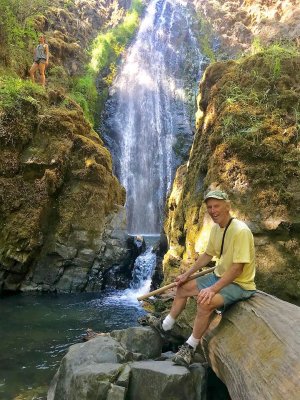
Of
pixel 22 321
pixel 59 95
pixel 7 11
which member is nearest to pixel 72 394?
pixel 22 321

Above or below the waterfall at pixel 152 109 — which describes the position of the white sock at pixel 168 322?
below

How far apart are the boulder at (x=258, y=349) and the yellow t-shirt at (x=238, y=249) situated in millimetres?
286

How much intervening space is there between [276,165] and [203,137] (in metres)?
3.18

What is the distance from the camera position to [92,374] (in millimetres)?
4270

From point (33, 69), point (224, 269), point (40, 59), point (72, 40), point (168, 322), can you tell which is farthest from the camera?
point (72, 40)

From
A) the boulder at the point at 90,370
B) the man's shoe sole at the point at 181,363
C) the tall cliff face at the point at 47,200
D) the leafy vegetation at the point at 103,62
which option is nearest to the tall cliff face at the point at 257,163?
the man's shoe sole at the point at 181,363

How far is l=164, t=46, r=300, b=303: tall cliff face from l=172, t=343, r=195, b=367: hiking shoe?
2.54 metres

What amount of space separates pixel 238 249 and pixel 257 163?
13.8ft

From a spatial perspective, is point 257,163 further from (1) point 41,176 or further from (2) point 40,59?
(2) point 40,59

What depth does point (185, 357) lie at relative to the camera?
445 cm

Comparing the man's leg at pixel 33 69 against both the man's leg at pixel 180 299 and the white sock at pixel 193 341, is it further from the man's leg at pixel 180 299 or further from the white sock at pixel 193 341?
the white sock at pixel 193 341

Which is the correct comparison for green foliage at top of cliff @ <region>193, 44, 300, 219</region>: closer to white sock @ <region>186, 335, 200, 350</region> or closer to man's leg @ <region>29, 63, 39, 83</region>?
white sock @ <region>186, 335, 200, 350</region>

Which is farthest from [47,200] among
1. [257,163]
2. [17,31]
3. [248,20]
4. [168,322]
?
[248,20]

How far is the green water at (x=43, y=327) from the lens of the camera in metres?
5.91
